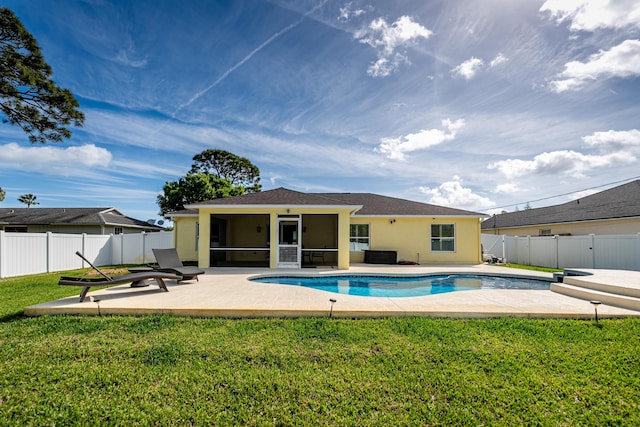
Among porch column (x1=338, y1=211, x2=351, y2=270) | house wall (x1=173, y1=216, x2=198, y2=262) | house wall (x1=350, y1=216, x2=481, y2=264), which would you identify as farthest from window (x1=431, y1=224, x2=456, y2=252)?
house wall (x1=173, y1=216, x2=198, y2=262)

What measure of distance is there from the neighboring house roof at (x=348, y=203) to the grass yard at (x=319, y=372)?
7776 mm

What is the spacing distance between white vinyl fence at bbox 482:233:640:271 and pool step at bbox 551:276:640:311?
22.9 ft

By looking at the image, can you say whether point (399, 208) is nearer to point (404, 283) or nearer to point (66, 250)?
point (404, 283)

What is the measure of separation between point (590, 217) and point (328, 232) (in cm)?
1595

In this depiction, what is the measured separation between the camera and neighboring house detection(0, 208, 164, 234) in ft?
79.2

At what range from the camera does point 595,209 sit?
1859cm

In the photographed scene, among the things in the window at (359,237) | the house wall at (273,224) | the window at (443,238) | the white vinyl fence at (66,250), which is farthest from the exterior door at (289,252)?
the white vinyl fence at (66,250)

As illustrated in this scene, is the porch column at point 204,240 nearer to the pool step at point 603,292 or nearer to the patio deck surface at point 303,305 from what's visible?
the patio deck surface at point 303,305

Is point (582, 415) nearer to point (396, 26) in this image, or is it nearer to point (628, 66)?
point (396, 26)

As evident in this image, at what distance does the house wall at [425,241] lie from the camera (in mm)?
16703

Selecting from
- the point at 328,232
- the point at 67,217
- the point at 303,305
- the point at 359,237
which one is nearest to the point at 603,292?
the point at 303,305

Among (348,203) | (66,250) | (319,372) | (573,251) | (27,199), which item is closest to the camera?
(319,372)

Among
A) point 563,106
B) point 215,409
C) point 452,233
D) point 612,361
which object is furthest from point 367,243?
point 215,409

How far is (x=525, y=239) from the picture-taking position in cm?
1780
